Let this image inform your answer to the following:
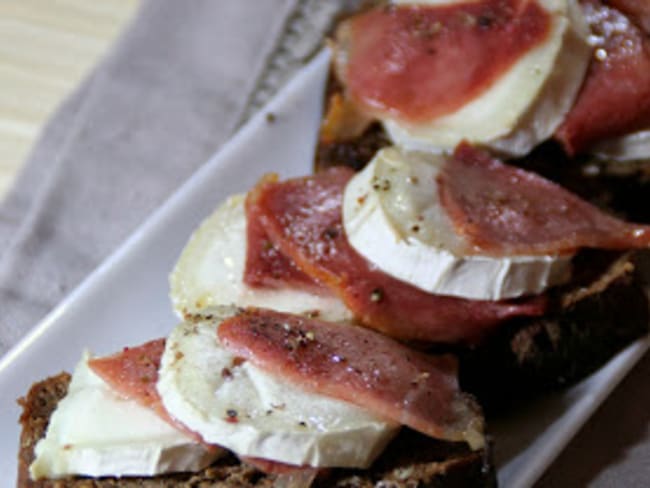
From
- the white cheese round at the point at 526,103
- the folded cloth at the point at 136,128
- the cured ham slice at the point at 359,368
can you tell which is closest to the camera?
the cured ham slice at the point at 359,368

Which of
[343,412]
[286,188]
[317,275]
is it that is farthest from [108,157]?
[343,412]

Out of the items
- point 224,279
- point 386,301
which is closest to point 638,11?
point 386,301

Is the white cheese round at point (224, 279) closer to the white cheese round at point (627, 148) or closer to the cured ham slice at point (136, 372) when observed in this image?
the cured ham slice at point (136, 372)

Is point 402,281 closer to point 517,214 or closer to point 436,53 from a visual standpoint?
point 517,214

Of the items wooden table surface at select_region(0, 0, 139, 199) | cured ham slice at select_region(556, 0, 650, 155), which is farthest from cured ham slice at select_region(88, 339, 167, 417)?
wooden table surface at select_region(0, 0, 139, 199)

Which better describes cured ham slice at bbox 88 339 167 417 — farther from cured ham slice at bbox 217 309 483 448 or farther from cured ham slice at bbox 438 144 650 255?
cured ham slice at bbox 438 144 650 255

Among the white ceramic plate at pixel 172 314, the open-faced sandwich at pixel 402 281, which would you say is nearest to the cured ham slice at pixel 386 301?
the open-faced sandwich at pixel 402 281

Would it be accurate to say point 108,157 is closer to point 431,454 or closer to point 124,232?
point 124,232
